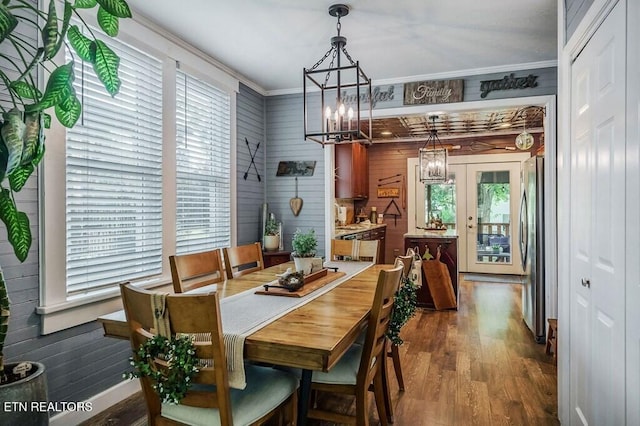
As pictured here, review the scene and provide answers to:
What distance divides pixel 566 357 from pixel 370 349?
1.29 meters

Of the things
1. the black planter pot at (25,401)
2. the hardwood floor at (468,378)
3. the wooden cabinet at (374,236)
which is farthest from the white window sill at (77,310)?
the wooden cabinet at (374,236)

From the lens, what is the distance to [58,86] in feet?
5.16

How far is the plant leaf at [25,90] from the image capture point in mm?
1599

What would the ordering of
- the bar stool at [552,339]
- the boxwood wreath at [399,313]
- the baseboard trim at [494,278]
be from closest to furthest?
the boxwood wreath at [399,313] < the bar stool at [552,339] < the baseboard trim at [494,278]

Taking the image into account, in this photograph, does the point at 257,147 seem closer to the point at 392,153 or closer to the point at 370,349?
the point at 370,349

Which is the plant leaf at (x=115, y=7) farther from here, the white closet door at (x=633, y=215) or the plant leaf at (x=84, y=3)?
the white closet door at (x=633, y=215)

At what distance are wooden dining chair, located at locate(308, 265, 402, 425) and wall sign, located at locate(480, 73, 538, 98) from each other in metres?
2.73

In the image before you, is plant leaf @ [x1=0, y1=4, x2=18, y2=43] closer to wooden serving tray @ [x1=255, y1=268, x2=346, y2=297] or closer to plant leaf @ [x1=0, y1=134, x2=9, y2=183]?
plant leaf @ [x1=0, y1=134, x2=9, y2=183]

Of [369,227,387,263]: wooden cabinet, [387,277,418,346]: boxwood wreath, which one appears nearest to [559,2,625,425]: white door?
[387,277,418,346]: boxwood wreath

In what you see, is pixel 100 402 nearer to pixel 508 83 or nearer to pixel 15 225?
pixel 15 225

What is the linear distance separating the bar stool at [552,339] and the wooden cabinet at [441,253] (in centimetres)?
150

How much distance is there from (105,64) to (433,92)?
10.2 feet

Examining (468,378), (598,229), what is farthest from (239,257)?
(598,229)

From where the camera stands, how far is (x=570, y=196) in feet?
7.32
